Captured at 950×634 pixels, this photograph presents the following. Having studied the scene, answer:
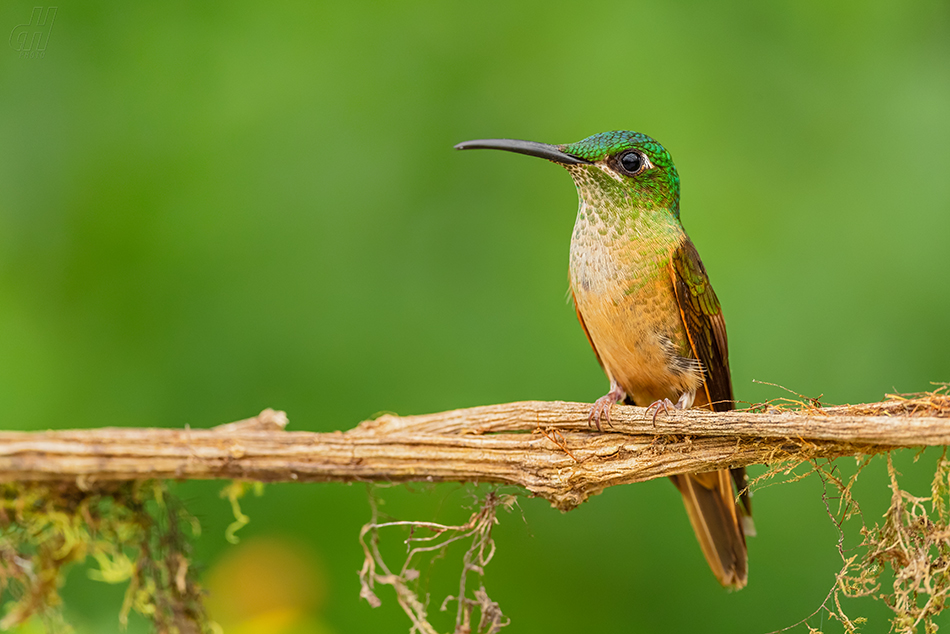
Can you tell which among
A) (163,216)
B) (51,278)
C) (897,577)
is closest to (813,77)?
(897,577)

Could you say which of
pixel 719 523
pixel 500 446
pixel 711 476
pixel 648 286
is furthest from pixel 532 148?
pixel 719 523

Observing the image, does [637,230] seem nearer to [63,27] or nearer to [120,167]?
[120,167]

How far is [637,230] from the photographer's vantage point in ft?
9.48

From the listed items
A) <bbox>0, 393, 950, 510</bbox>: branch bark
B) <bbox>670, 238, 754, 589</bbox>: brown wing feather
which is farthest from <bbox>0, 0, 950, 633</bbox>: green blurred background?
<bbox>0, 393, 950, 510</bbox>: branch bark

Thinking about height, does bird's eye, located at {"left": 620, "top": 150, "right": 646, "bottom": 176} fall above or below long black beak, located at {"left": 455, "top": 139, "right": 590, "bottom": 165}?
below

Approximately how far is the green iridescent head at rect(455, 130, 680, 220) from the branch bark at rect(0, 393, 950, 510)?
0.93 m

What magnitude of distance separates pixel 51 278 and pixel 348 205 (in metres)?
1.64

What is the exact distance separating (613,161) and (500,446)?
1256 mm

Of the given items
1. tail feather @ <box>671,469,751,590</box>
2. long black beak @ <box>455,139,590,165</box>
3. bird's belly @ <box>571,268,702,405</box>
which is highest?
long black beak @ <box>455,139,590,165</box>

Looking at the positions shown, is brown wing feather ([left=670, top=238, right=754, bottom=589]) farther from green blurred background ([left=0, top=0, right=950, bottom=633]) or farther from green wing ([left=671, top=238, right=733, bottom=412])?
green blurred background ([left=0, top=0, right=950, bottom=633])

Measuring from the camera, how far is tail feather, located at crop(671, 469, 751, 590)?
2.94 meters

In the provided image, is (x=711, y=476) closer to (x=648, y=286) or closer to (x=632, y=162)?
(x=648, y=286)

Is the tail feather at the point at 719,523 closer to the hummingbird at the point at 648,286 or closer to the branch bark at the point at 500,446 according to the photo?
the hummingbird at the point at 648,286

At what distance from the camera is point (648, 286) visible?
2.84 m
